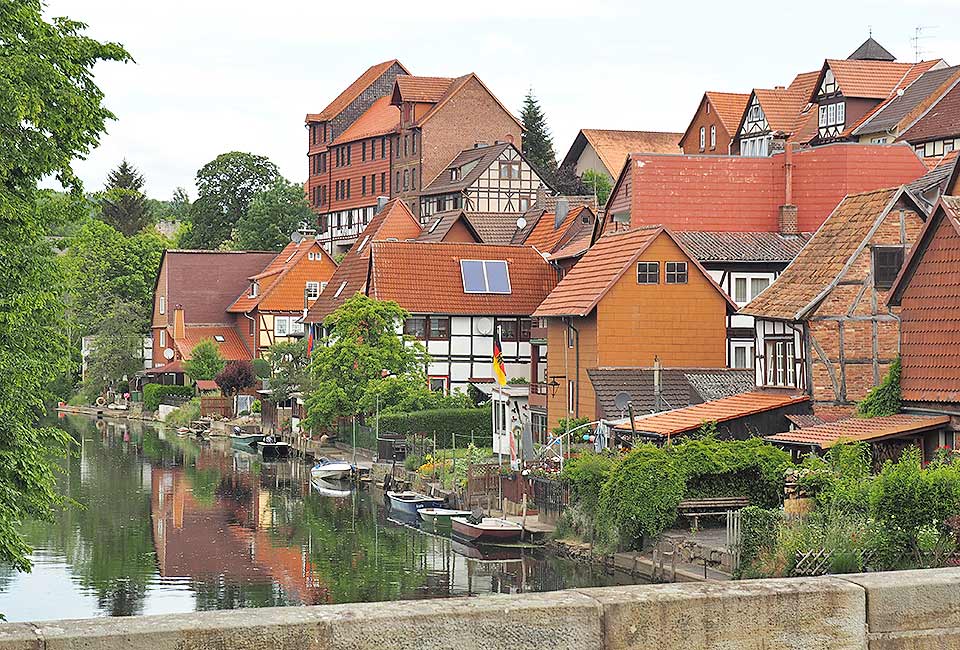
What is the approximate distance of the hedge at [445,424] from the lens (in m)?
45.9

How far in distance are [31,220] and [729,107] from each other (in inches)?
2542

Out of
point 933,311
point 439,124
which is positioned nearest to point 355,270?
point 439,124

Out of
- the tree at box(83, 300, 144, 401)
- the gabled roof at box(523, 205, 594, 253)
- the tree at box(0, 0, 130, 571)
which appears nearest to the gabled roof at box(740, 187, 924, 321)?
the tree at box(0, 0, 130, 571)

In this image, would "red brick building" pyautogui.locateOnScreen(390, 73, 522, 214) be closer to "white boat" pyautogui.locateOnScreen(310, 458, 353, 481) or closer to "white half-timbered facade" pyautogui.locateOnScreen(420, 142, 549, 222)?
"white half-timbered facade" pyautogui.locateOnScreen(420, 142, 549, 222)

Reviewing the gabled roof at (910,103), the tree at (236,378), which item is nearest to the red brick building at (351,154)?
the tree at (236,378)

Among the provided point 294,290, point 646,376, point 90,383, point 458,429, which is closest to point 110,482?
point 458,429

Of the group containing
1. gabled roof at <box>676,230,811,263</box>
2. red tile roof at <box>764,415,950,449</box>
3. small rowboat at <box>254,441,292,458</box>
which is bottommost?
small rowboat at <box>254,441,292,458</box>

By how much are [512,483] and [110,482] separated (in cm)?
1820

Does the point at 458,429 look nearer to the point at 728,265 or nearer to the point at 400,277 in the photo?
the point at 400,277

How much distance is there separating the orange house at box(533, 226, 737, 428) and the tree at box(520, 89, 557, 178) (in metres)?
55.8

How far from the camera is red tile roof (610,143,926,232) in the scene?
139 ft

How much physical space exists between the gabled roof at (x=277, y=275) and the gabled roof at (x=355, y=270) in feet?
24.6

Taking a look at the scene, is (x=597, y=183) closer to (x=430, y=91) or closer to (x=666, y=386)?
(x=430, y=91)

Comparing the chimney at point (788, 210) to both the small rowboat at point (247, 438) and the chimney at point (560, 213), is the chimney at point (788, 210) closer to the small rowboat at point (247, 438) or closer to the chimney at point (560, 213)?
the chimney at point (560, 213)
